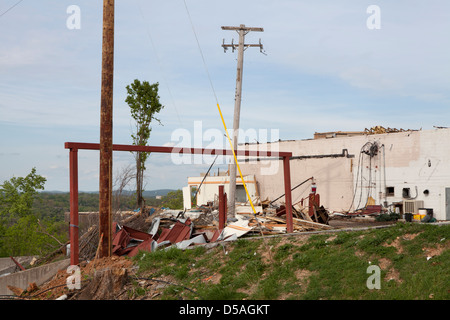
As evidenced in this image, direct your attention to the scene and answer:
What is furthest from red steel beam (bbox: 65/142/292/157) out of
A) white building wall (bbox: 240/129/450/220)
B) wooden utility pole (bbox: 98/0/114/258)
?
white building wall (bbox: 240/129/450/220)

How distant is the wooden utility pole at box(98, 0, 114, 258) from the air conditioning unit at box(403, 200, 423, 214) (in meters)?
19.7

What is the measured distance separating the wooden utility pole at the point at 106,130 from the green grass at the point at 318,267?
1.43 meters

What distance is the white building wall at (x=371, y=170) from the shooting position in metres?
25.6

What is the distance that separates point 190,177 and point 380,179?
49.0ft

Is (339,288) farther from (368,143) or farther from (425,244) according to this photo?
(368,143)

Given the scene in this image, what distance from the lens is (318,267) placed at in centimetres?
985

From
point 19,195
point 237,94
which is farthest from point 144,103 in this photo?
point 19,195

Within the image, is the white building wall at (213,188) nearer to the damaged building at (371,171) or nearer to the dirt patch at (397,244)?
the damaged building at (371,171)

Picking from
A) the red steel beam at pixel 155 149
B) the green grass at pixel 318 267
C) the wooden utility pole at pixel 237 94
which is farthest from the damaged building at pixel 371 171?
the green grass at pixel 318 267

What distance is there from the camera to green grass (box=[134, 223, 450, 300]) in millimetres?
8562

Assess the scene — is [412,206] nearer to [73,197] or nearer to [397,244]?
[397,244]

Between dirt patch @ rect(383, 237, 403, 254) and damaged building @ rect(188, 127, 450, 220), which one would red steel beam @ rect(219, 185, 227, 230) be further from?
damaged building @ rect(188, 127, 450, 220)
